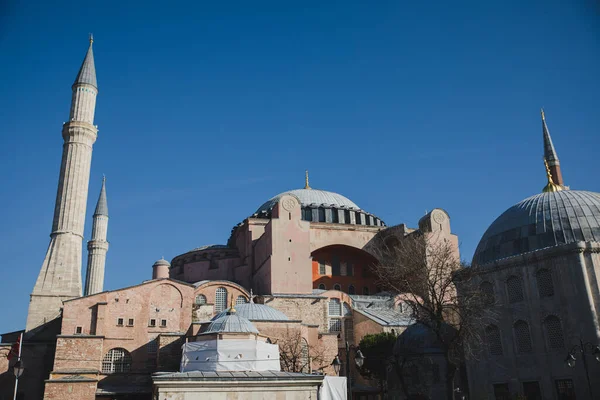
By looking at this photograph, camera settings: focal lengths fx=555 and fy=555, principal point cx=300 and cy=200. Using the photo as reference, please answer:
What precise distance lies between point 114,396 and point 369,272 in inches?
702

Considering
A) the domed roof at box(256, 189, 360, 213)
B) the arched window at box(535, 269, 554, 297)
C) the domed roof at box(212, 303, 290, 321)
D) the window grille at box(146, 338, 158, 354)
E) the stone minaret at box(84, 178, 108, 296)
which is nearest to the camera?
the arched window at box(535, 269, 554, 297)

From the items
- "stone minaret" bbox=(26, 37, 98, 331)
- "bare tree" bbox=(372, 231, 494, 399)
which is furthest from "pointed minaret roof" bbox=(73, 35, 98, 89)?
"bare tree" bbox=(372, 231, 494, 399)

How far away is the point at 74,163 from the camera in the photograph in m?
34.7

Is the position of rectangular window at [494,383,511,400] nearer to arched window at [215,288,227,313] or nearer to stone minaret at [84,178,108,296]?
arched window at [215,288,227,313]

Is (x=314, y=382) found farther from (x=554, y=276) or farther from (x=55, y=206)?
(x=55, y=206)

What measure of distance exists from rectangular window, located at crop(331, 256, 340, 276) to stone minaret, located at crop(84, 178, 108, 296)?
20.1 m

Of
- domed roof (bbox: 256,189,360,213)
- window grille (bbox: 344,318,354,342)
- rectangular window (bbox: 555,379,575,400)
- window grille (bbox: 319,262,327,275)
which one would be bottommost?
rectangular window (bbox: 555,379,575,400)

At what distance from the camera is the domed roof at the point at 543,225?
22.0m

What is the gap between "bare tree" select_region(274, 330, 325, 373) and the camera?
2448 centimetres

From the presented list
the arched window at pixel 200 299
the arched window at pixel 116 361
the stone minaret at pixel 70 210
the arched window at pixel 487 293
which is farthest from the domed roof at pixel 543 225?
the stone minaret at pixel 70 210

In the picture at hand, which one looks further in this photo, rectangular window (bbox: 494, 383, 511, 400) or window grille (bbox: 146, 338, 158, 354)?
window grille (bbox: 146, 338, 158, 354)

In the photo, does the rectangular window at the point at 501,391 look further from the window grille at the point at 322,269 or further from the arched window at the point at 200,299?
the arched window at the point at 200,299

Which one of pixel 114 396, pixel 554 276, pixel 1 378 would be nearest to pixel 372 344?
pixel 554 276

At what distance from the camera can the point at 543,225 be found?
899 inches
